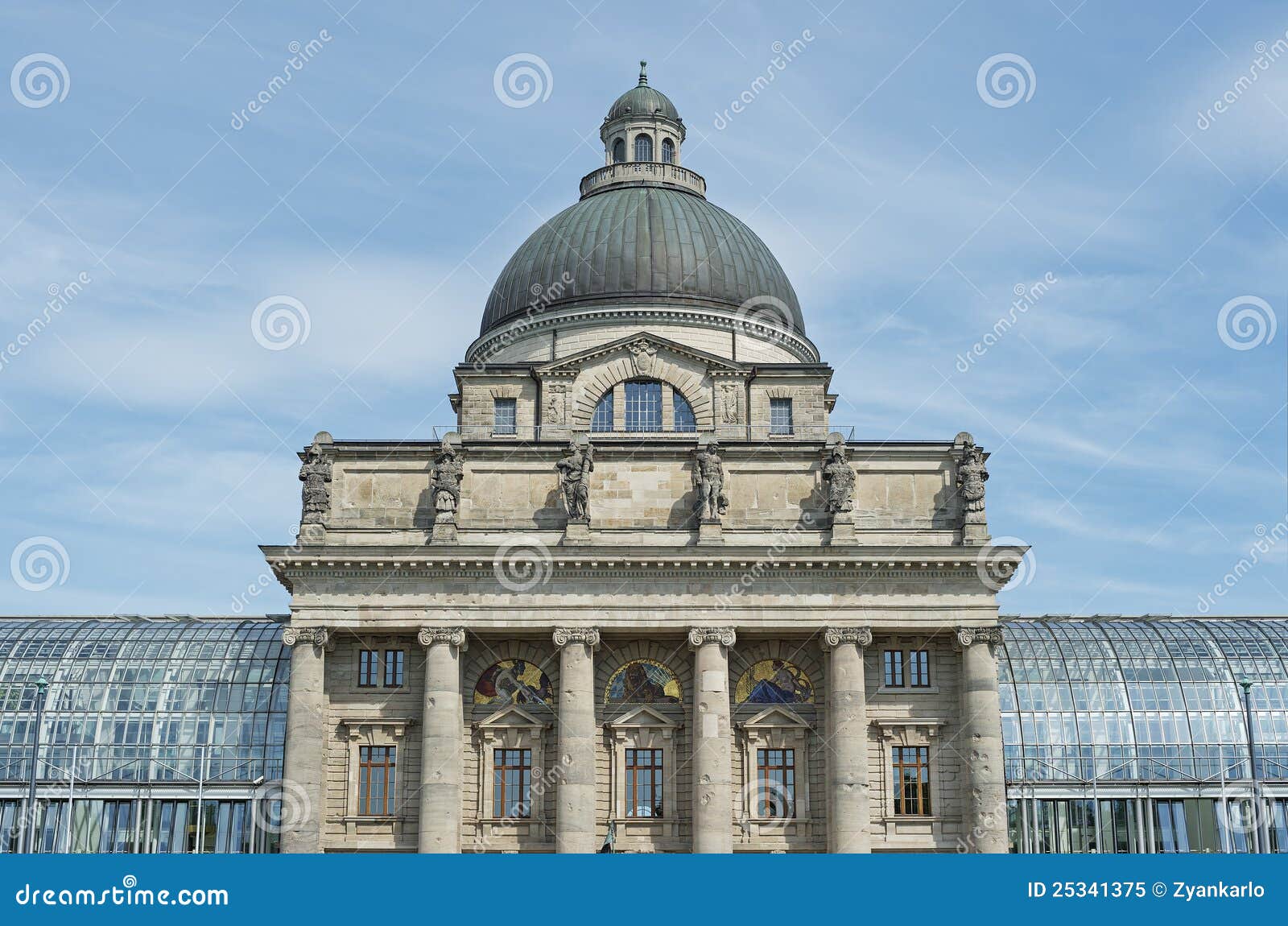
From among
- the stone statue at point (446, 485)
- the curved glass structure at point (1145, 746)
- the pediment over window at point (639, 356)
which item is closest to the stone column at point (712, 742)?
the stone statue at point (446, 485)

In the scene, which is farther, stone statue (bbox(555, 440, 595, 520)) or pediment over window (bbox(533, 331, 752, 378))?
pediment over window (bbox(533, 331, 752, 378))

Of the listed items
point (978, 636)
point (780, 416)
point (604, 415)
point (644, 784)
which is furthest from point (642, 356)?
point (978, 636)

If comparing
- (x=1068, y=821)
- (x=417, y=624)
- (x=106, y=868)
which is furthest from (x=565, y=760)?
(x=106, y=868)

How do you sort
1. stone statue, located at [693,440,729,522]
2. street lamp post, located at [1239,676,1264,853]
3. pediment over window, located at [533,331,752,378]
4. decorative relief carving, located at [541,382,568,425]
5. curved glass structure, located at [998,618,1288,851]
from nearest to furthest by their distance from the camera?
1. stone statue, located at [693,440,729,522]
2. street lamp post, located at [1239,676,1264,853]
3. curved glass structure, located at [998,618,1288,851]
4. decorative relief carving, located at [541,382,568,425]
5. pediment over window, located at [533,331,752,378]

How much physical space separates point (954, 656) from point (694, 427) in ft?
49.1

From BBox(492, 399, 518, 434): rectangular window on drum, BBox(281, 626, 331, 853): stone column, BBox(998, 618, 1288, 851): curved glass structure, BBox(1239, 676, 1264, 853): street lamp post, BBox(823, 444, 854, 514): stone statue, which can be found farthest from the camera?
BBox(492, 399, 518, 434): rectangular window on drum

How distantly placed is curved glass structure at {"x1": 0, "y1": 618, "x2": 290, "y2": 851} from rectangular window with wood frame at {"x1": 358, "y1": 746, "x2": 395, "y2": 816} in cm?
373

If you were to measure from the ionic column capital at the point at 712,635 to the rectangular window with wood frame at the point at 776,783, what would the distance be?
4.83 metres

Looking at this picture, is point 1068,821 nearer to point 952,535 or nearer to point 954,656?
point 954,656

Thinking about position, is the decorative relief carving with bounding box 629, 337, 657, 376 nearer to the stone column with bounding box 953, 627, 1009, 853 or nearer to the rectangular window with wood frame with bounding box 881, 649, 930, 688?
the rectangular window with wood frame with bounding box 881, 649, 930, 688

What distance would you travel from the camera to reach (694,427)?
2506 inches

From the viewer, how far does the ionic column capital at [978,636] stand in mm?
54125

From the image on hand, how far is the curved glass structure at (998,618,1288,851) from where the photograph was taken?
58.5 metres

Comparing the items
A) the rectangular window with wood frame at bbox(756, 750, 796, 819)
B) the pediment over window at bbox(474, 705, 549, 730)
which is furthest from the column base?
the rectangular window with wood frame at bbox(756, 750, 796, 819)
